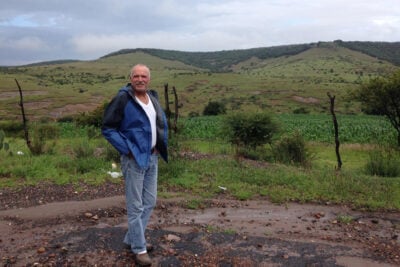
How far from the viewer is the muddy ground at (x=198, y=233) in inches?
199

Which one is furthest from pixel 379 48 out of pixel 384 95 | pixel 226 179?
pixel 226 179

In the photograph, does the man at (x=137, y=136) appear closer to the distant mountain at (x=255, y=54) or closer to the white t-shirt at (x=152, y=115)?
the white t-shirt at (x=152, y=115)

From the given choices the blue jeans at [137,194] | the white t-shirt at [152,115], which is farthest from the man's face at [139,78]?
the blue jeans at [137,194]

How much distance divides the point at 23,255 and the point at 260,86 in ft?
273

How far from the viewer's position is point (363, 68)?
12044 centimetres

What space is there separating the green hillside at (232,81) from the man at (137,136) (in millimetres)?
15806

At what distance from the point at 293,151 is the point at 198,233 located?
8672 millimetres

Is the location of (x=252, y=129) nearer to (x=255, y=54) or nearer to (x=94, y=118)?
(x=94, y=118)

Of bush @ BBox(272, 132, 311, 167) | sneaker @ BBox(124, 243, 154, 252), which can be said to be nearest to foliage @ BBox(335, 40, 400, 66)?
bush @ BBox(272, 132, 311, 167)

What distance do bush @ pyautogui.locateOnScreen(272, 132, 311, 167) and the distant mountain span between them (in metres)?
128

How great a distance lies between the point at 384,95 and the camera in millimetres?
19406

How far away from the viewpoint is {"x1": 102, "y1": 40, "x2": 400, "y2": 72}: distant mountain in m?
147

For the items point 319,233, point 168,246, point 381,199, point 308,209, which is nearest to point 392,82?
point 381,199

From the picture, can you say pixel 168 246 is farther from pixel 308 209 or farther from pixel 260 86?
pixel 260 86
